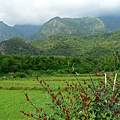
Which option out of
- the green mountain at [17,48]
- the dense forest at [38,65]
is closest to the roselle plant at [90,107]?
the dense forest at [38,65]

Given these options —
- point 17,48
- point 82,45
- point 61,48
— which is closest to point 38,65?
point 61,48

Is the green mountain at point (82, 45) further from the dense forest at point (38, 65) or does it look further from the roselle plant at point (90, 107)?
the roselle plant at point (90, 107)

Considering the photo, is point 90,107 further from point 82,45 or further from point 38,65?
point 82,45

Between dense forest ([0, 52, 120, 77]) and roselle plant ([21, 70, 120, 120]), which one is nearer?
roselle plant ([21, 70, 120, 120])

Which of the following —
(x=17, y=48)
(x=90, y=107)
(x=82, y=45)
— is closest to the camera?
(x=90, y=107)

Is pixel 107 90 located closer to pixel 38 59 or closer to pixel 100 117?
pixel 100 117

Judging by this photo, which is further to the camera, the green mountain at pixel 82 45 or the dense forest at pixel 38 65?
the green mountain at pixel 82 45

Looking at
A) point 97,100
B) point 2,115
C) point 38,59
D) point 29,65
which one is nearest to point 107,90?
point 97,100

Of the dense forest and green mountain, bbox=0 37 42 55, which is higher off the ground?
green mountain, bbox=0 37 42 55

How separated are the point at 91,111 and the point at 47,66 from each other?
5034cm

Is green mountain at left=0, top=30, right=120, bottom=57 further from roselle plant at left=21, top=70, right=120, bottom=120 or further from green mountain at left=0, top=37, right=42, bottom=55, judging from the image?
roselle plant at left=21, top=70, right=120, bottom=120

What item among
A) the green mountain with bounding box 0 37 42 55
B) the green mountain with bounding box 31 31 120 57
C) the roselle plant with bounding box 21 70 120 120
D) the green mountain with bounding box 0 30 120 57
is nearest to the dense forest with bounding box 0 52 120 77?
the roselle plant with bounding box 21 70 120 120

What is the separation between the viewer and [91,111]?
12.1ft

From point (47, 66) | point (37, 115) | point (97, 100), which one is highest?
point (97, 100)
